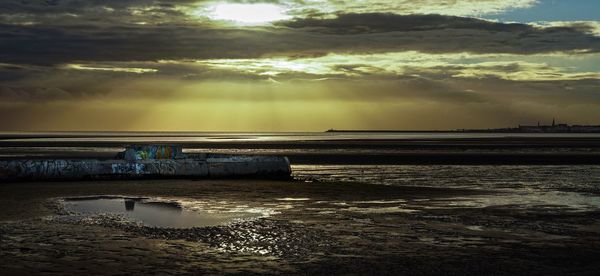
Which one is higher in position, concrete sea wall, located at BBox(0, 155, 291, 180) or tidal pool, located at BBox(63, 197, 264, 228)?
concrete sea wall, located at BBox(0, 155, 291, 180)

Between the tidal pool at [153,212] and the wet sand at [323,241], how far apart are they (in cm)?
66

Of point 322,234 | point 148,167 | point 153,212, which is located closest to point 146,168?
point 148,167

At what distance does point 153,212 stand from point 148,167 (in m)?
14.0

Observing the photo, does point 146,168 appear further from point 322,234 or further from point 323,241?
point 323,241

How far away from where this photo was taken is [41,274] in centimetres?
1061

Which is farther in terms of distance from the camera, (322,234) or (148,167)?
(148,167)

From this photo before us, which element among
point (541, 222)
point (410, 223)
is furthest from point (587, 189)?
point (410, 223)

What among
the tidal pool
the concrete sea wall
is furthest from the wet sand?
the concrete sea wall

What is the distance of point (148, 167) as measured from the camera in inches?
1292

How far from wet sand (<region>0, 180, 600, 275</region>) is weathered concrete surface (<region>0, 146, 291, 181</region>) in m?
8.84

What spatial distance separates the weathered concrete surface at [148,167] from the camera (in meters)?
31.2

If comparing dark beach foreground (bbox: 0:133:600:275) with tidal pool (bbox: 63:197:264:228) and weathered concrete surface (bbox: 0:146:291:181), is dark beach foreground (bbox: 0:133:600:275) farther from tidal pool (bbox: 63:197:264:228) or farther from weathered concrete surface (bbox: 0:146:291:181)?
weathered concrete surface (bbox: 0:146:291:181)

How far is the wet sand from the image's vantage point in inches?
445

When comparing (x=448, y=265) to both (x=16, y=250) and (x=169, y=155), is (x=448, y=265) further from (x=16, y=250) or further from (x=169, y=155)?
(x=169, y=155)
